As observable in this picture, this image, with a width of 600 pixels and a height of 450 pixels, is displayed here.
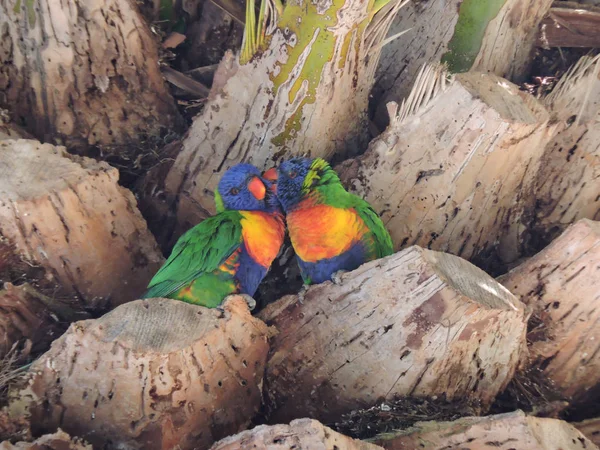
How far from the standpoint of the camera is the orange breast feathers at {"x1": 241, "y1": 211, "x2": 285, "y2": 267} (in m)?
2.31

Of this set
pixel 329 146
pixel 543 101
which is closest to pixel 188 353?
pixel 329 146

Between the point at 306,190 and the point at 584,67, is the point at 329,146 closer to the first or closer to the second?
the point at 306,190

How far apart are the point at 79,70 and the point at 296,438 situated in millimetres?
1791

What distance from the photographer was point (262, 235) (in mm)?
2375

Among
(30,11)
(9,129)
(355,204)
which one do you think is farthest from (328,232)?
(30,11)

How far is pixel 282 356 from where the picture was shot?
199 centimetres

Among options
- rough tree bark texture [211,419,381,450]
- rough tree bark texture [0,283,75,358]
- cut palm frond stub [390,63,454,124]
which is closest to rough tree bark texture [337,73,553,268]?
cut palm frond stub [390,63,454,124]

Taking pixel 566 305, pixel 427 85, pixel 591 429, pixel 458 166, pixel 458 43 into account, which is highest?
pixel 458 43

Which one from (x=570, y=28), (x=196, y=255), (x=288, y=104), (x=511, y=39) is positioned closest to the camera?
(x=196, y=255)

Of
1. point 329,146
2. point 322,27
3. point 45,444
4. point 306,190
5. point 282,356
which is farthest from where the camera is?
point 329,146

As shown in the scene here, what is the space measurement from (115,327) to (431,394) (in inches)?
42.5

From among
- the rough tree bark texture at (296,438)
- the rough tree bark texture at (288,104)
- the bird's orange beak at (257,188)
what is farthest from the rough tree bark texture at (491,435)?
the rough tree bark texture at (288,104)

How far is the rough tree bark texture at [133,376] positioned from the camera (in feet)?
5.26

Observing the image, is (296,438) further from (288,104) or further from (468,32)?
(468,32)
